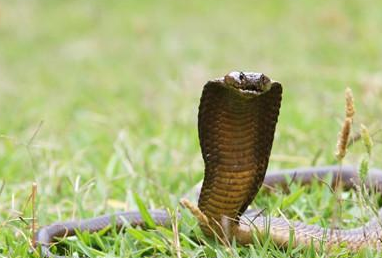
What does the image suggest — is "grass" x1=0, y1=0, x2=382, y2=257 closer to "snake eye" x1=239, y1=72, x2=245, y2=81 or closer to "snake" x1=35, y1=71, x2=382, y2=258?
"snake" x1=35, y1=71, x2=382, y2=258

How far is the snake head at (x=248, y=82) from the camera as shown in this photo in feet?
7.77

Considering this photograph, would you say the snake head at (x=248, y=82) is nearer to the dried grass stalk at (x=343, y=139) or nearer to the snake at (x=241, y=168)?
the snake at (x=241, y=168)

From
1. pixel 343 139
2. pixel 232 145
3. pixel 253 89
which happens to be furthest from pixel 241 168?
pixel 343 139

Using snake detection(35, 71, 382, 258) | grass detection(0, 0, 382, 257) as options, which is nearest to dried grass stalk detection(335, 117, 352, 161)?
snake detection(35, 71, 382, 258)

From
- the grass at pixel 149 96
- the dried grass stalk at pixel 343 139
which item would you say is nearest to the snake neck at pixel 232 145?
the grass at pixel 149 96

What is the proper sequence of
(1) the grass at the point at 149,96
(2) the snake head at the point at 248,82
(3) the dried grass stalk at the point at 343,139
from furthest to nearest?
1. (1) the grass at the point at 149,96
2. (2) the snake head at the point at 248,82
3. (3) the dried grass stalk at the point at 343,139

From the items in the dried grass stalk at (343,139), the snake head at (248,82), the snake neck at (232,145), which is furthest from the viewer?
the snake neck at (232,145)

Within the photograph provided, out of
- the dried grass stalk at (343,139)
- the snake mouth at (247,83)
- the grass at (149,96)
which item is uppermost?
the snake mouth at (247,83)

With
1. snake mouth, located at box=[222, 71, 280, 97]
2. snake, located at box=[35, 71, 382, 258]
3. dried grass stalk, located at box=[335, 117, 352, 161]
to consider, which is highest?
snake mouth, located at box=[222, 71, 280, 97]

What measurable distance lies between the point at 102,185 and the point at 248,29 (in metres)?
7.23

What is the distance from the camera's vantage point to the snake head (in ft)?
7.77

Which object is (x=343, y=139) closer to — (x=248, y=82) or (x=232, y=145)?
(x=248, y=82)

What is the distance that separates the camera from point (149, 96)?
7250 mm

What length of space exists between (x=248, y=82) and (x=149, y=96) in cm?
491
